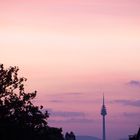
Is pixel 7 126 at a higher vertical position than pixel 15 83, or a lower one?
lower

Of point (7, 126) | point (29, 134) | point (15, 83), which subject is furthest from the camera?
point (15, 83)

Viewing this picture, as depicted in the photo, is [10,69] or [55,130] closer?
[10,69]

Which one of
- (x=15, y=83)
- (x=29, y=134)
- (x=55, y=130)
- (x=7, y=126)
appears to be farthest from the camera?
(x=55, y=130)

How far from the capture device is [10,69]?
101812 mm

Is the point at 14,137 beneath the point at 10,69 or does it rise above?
beneath

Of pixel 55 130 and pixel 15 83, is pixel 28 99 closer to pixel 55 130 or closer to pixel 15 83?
pixel 15 83

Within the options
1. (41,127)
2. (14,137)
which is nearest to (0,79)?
(41,127)

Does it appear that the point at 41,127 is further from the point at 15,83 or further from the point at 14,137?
the point at 14,137

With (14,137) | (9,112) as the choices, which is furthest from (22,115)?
(14,137)

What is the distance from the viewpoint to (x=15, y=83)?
103m

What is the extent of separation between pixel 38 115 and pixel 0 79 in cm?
768

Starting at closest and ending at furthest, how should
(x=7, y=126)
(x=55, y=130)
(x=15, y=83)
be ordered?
(x=7, y=126)
(x=15, y=83)
(x=55, y=130)

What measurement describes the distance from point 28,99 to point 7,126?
15763 millimetres

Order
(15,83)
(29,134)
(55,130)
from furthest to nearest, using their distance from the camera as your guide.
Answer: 1. (55,130)
2. (15,83)
3. (29,134)
